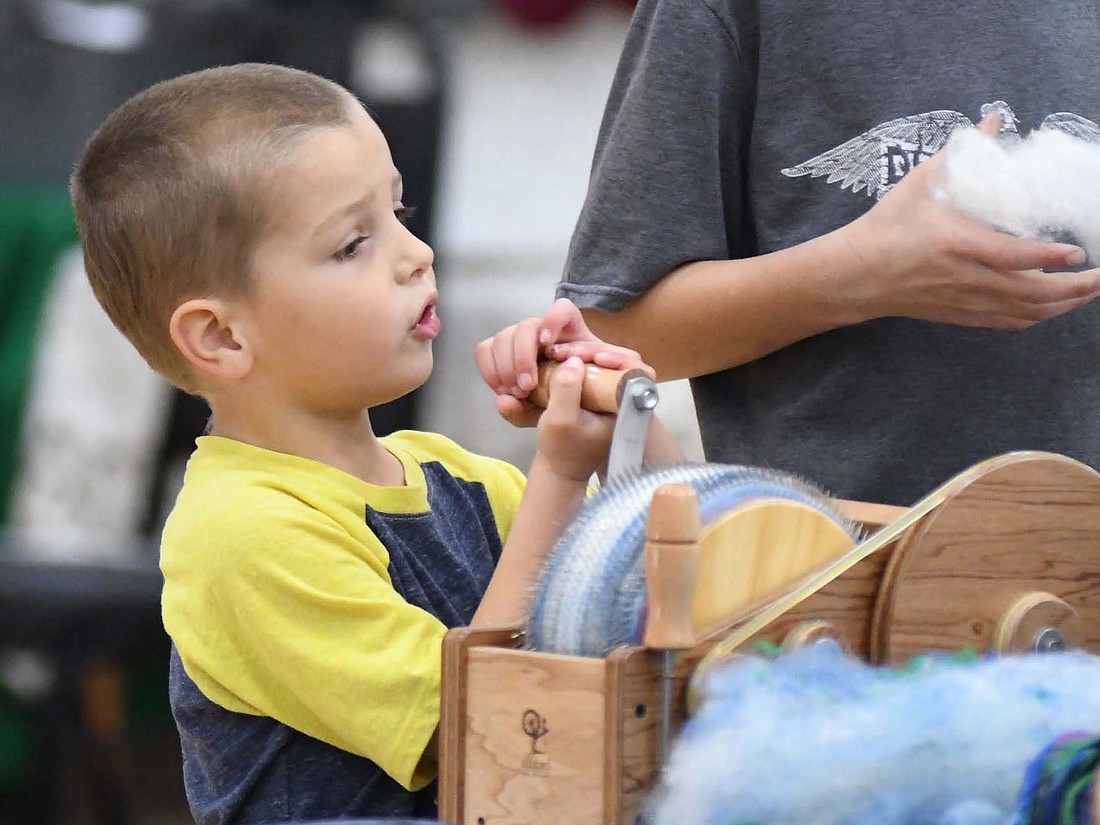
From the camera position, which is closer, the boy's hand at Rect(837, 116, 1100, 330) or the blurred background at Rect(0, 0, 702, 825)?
the boy's hand at Rect(837, 116, 1100, 330)

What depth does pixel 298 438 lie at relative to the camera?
42.8 inches

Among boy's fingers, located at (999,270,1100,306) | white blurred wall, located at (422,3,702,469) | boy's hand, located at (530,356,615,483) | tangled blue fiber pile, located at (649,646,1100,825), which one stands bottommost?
tangled blue fiber pile, located at (649,646,1100,825)

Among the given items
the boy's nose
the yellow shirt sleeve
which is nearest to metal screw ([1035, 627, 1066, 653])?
the yellow shirt sleeve

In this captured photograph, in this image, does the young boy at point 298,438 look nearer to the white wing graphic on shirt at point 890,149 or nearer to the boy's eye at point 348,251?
the boy's eye at point 348,251

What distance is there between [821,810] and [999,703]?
10cm

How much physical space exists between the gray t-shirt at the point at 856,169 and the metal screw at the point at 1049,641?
11.0 inches

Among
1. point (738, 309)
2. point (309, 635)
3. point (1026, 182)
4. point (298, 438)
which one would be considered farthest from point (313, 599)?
point (1026, 182)

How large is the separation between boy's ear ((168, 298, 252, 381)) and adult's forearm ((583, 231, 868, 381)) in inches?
11.3

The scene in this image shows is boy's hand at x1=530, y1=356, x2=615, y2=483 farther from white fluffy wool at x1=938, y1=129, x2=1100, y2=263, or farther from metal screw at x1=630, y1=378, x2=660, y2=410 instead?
white fluffy wool at x1=938, y1=129, x2=1100, y2=263

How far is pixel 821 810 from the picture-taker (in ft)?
2.37

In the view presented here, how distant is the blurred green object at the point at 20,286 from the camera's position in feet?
9.24

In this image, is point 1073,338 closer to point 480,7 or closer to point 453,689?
point 453,689

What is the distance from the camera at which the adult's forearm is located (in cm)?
109

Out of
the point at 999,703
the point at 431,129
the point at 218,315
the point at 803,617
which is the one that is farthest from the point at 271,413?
the point at 431,129
